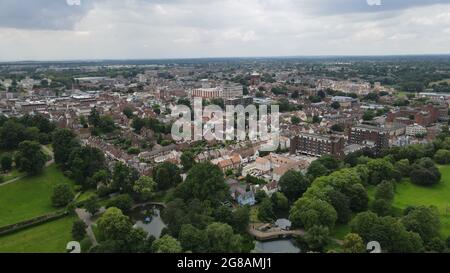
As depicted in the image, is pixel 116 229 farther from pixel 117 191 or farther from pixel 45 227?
pixel 117 191

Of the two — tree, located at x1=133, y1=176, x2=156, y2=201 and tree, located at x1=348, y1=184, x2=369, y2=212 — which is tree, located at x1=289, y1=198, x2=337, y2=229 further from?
tree, located at x1=133, y1=176, x2=156, y2=201

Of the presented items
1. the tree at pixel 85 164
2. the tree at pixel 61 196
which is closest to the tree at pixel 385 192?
the tree at pixel 85 164

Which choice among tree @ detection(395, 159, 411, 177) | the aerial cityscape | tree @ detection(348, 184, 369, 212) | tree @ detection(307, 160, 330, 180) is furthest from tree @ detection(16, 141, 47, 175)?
tree @ detection(395, 159, 411, 177)

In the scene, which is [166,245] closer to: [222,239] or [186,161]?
[222,239]

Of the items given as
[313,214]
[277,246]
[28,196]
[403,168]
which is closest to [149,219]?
[277,246]

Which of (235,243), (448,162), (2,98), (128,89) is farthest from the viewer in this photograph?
(128,89)
